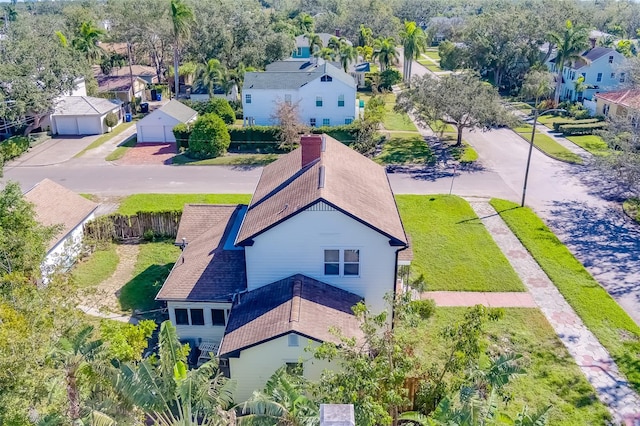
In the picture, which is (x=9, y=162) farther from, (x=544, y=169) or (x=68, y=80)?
(x=544, y=169)

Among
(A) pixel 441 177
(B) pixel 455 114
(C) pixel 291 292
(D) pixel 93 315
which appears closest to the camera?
(C) pixel 291 292

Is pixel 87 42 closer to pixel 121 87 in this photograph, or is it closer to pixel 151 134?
pixel 121 87

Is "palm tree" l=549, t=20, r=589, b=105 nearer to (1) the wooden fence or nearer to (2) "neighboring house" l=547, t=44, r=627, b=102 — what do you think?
(2) "neighboring house" l=547, t=44, r=627, b=102

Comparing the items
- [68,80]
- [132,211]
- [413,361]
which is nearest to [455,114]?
[132,211]

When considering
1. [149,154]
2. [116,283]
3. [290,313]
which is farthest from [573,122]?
[116,283]

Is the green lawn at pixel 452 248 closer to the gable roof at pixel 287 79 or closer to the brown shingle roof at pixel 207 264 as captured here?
the brown shingle roof at pixel 207 264

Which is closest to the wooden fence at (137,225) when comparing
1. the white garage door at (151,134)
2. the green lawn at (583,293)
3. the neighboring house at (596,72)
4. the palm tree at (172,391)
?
the palm tree at (172,391)

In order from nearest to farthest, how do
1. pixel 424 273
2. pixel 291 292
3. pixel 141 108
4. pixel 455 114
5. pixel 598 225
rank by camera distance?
1. pixel 291 292
2. pixel 424 273
3. pixel 598 225
4. pixel 455 114
5. pixel 141 108

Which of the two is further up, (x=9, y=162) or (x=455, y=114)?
(x=455, y=114)
